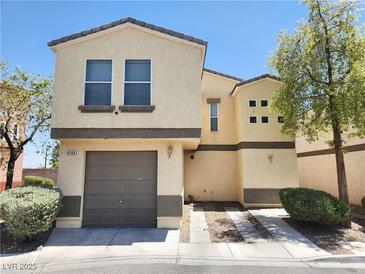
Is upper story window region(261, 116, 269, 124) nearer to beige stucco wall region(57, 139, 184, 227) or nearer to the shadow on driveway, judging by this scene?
beige stucco wall region(57, 139, 184, 227)

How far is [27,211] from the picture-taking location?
7.33 m

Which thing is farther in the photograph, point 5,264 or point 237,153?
point 237,153

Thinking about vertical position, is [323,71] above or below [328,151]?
above

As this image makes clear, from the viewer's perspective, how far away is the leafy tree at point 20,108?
41.9 feet

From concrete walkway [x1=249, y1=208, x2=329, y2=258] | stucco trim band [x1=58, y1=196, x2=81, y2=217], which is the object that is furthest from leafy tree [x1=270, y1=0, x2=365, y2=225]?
stucco trim band [x1=58, y1=196, x2=81, y2=217]

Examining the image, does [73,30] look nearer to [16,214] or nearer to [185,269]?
[16,214]

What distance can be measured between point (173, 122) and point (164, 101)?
34.1 inches

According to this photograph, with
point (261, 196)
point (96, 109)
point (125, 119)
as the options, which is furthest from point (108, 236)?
point (261, 196)

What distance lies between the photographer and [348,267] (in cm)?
632

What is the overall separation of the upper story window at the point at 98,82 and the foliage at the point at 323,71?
7092 mm

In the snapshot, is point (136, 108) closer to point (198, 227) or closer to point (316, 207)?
point (198, 227)

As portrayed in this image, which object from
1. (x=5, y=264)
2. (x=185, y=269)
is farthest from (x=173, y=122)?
(x=5, y=264)

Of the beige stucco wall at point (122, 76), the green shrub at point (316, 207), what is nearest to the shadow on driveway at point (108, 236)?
the beige stucco wall at point (122, 76)

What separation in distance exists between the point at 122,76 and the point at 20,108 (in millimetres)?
7166
